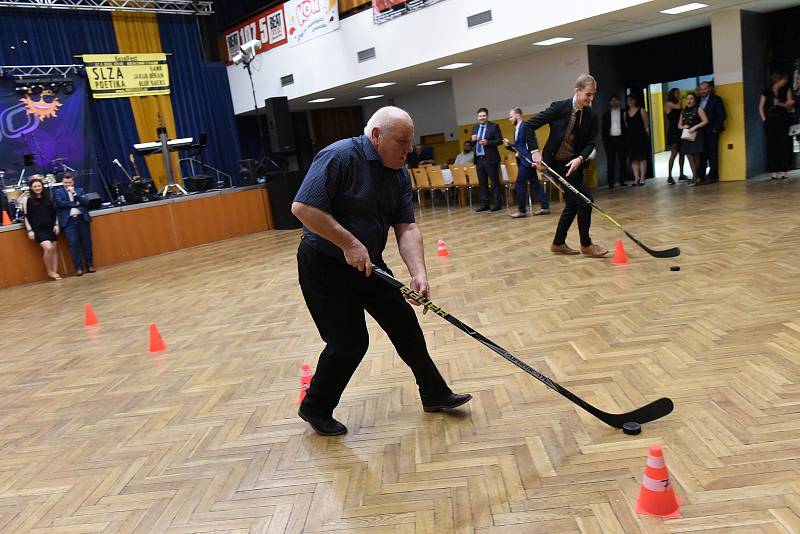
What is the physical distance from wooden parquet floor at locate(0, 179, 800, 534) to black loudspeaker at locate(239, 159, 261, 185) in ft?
23.8

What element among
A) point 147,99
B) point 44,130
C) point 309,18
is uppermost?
point 309,18

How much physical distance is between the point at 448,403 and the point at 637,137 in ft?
31.9

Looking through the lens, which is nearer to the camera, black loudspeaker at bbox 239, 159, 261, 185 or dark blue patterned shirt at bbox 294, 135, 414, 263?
dark blue patterned shirt at bbox 294, 135, 414, 263

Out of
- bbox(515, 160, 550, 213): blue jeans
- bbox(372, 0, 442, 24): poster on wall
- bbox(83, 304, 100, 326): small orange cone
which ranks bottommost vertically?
bbox(83, 304, 100, 326): small orange cone

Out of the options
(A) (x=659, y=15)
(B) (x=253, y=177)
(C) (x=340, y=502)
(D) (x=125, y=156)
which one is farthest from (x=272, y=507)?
(D) (x=125, y=156)

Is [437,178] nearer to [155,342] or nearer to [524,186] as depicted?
[524,186]

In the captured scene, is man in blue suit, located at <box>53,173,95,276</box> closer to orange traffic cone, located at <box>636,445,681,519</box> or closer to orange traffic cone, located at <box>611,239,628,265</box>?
orange traffic cone, located at <box>611,239,628,265</box>

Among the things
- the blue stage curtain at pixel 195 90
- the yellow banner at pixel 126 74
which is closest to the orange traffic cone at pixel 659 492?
the yellow banner at pixel 126 74

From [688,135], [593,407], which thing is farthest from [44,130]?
[593,407]

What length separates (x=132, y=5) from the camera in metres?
14.6

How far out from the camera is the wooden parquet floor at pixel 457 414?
7.41ft

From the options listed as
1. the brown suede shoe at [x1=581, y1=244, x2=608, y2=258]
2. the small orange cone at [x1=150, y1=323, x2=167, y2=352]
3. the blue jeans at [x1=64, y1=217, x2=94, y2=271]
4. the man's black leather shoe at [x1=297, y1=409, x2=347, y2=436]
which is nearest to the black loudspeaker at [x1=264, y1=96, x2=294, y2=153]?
the blue jeans at [x1=64, y1=217, x2=94, y2=271]

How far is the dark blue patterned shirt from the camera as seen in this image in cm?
255

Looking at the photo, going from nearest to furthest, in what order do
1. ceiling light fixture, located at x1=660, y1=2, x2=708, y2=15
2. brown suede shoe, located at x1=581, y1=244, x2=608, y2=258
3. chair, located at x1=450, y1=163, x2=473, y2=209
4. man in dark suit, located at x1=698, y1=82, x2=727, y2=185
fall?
brown suede shoe, located at x1=581, y1=244, x2=608, y2=258
ceiling light fixture, located at x1=660, y1=2, x2=708, y2=15
man in dark suit, located at x1=698, y1=82, x2=727, y2=185
chair, located at x1=450, y1=163, x2=473, y2=209
